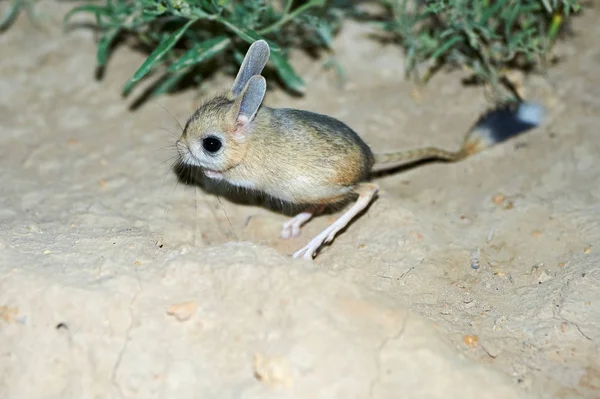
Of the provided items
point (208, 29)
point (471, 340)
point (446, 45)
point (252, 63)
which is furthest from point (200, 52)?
point (471, 340)

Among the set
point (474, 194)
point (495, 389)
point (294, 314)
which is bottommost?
point (474, 194)

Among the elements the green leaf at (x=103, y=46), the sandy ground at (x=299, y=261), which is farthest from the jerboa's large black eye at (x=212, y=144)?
the green leaf at (x=103, y=46)

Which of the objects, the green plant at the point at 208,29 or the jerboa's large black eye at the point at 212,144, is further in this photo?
the green plant at the point at 208,29

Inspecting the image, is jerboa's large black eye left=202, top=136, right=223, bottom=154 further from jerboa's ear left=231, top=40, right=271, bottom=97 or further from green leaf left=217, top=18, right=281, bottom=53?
green leaf left=217, top=18, right=281, bottom=53

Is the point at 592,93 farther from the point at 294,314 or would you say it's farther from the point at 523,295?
the point at 294,314

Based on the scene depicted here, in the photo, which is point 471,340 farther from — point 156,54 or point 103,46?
point 103,46

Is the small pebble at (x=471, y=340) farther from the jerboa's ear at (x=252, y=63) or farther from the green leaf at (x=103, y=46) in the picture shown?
the green leaf at (x=103, y=46)

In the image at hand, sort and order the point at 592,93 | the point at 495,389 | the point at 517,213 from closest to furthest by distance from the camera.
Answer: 1. the point at 495,389
2. the point at 517,213
3. the point at 592,93

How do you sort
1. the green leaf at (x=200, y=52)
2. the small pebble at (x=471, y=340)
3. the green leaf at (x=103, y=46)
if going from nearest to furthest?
1. the small pebble at (x=471, y=340)
2. the green leaf at (x=200, y=52)
3. the green leaf at (x=103, y=46)

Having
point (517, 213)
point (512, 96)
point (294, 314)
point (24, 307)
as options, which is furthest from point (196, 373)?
point (512, 96)
